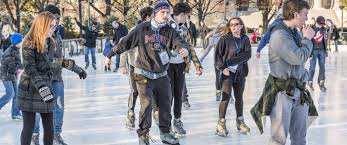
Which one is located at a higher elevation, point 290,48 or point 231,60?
point 290,48

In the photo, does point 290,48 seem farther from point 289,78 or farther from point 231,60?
point 231,60

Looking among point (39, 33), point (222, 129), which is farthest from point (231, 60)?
point (39, 33)

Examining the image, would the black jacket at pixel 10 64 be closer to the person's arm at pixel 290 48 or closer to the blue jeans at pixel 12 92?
the blue jeans at pixel 12 92

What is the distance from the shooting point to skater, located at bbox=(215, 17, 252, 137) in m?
8.33

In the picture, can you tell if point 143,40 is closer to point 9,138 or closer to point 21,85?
point 21,85

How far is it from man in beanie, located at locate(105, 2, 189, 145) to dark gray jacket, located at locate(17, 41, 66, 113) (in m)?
1.36

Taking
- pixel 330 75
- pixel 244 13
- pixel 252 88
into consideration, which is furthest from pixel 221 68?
pixel 244 13

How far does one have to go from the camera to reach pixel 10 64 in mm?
9289

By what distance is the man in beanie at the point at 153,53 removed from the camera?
7363 millimetres

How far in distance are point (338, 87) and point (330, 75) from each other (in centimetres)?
354

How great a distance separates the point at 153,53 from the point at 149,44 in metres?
0.11

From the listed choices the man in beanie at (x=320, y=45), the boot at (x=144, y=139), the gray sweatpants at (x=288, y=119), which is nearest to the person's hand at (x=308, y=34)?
the gray sweatpants at (x=288, y=119)

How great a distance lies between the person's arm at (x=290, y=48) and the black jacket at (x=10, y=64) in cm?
460

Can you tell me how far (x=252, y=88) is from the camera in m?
14.5
